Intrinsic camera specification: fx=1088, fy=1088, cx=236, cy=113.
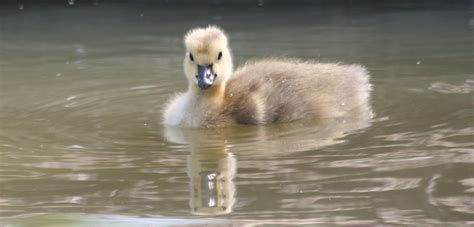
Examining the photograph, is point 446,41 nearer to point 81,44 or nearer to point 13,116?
point 81,44

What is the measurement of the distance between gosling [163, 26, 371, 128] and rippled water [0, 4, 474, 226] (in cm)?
10

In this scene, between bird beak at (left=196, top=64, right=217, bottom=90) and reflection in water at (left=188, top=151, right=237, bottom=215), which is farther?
bird beak at (left=196, top=64, right=217, bottom=90)

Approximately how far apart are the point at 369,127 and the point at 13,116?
1783mm

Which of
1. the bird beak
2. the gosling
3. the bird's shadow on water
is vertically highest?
the bird beak

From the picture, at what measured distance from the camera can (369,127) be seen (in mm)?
4895

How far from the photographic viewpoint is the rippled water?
3.57 m

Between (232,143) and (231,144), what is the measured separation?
0.02 metres

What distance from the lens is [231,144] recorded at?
15.2 ft

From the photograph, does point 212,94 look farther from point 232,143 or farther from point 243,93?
point 232,143

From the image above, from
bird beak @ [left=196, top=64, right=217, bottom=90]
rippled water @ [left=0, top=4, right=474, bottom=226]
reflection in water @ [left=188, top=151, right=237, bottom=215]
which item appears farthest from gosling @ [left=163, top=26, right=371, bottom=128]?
reflection in water @ [left=188, top=151, right=237, bottom=215]

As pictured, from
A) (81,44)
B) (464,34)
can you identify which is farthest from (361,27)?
(81,44)

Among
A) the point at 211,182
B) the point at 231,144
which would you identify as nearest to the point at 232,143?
the point at 231,144

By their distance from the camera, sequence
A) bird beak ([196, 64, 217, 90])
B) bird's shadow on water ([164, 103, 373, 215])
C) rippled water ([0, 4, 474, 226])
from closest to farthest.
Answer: rippled water ([0, 4, 474, 226]) → bird's shadow on water ([164, 103, 373, 215]) → bird beak ([196, 64, 217, 90])

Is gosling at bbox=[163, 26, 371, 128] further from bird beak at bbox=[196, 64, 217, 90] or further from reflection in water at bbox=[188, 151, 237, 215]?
reflection in water at bbox=[188, 151, 237, 215]
